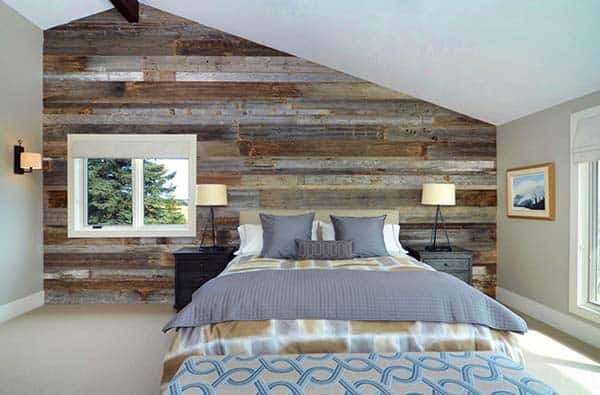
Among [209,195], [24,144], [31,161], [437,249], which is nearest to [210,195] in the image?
[209,195]

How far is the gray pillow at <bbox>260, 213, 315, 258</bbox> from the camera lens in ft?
11.8

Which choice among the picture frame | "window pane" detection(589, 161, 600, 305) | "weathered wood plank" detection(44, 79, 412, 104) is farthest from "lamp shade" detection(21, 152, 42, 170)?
"window pane" detection(589, 161, 600, 305)

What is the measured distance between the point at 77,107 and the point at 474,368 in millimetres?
4986

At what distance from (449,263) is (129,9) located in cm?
475

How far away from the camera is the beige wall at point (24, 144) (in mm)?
3906

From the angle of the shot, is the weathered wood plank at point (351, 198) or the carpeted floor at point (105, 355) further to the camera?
the weathered wood plank at point (351, 198)

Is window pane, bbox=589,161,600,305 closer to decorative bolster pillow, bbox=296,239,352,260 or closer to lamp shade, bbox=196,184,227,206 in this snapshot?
decorative bolster pillow, bbox=296,239,352,260

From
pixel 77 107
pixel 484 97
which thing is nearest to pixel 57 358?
pixel 77 107

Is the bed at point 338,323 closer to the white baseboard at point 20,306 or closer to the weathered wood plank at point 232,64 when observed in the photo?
the white baseboard at point 20,306

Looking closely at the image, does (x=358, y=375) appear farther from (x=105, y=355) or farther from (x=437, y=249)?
(x=437, y=249)

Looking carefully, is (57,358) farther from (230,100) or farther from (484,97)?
(484,97)

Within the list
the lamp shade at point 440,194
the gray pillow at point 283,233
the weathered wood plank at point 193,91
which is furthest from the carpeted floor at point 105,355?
the weathered wood plank at point 193,91

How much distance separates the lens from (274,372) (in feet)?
5.54

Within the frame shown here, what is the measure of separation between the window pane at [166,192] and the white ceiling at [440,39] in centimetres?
189
